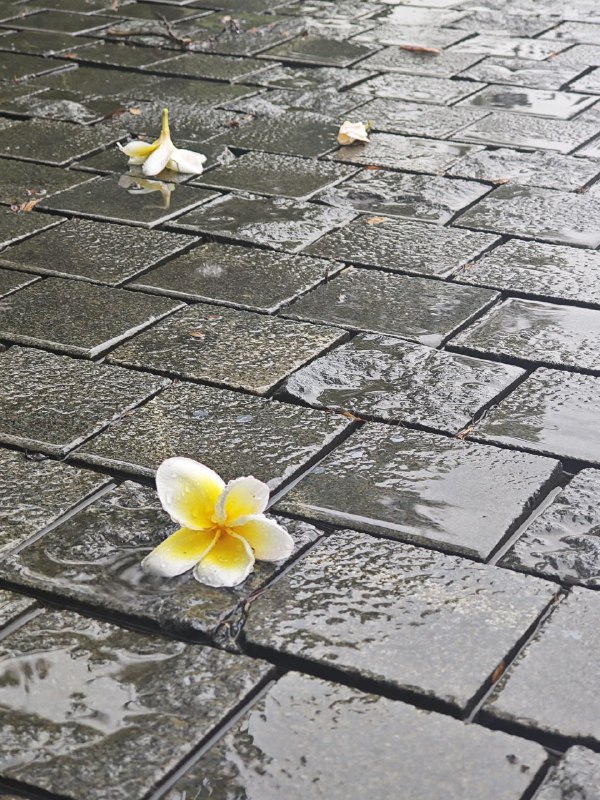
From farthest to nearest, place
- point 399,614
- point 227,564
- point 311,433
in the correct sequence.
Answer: point 311,433, point 227,564, point 399,614

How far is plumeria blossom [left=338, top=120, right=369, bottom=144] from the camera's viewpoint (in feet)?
16.8

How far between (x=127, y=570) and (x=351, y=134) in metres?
3.05

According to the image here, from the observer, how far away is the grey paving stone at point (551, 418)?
9.64ft

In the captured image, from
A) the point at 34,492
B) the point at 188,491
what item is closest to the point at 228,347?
the point at 34,492

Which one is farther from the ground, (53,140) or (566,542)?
(53,140)

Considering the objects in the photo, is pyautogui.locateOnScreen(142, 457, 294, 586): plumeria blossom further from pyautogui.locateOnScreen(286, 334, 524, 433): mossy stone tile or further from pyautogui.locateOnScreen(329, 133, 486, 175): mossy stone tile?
pyautogui.locateOnScreen(329, 133, 486, 175): mossy stone tile

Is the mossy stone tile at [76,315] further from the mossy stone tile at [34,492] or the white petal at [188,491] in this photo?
the white petal at [188,491]

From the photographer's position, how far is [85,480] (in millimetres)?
2797

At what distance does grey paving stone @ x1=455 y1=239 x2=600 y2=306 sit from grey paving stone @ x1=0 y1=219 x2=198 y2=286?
1012 millimetres

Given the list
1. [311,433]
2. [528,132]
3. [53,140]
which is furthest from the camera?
[528,132]

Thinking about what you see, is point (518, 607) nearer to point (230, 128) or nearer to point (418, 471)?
point (418, 471)

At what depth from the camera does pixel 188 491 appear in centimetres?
250

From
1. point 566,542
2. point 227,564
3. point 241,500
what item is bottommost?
point 566,542

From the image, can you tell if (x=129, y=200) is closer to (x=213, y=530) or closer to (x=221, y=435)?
(x=221, y=435)
